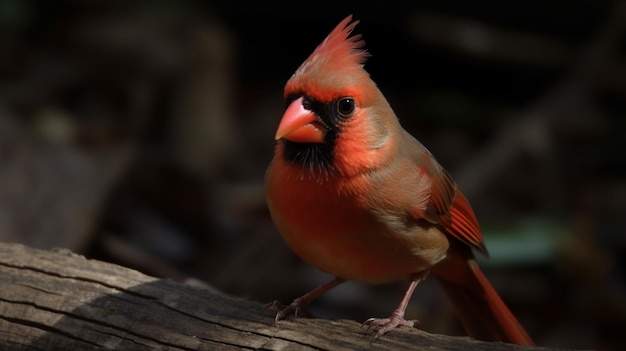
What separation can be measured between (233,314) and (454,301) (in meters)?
1.05

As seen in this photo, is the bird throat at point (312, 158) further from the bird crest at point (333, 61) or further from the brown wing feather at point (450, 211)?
the brown wing feather at point (450, 211)

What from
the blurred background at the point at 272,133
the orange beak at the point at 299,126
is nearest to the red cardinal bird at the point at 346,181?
the orange beak at the point at 299,126

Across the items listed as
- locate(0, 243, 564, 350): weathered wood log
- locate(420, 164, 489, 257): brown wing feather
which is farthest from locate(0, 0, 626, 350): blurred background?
locate(0, 243, 564, 350): weathered wood log

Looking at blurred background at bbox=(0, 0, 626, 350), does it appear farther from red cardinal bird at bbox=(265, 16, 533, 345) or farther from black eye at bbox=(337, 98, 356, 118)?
black eye at bbox=(337, 98, 356, 118)

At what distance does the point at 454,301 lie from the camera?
362cm

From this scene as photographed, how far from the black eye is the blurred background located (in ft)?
6.77

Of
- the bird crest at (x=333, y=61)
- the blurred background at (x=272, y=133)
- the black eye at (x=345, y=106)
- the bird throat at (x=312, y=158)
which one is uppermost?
the bird crest at (x=333, y=61)

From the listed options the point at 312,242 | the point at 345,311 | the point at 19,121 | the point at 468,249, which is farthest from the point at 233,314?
the point at 19,121

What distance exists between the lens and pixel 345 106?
2920 millimetres

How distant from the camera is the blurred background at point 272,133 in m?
5.10

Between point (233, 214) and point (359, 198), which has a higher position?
point (359, 198)

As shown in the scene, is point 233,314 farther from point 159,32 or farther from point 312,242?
point 159,32

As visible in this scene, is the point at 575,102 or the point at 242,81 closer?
the point at 575,102

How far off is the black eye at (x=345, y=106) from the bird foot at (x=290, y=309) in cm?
57
